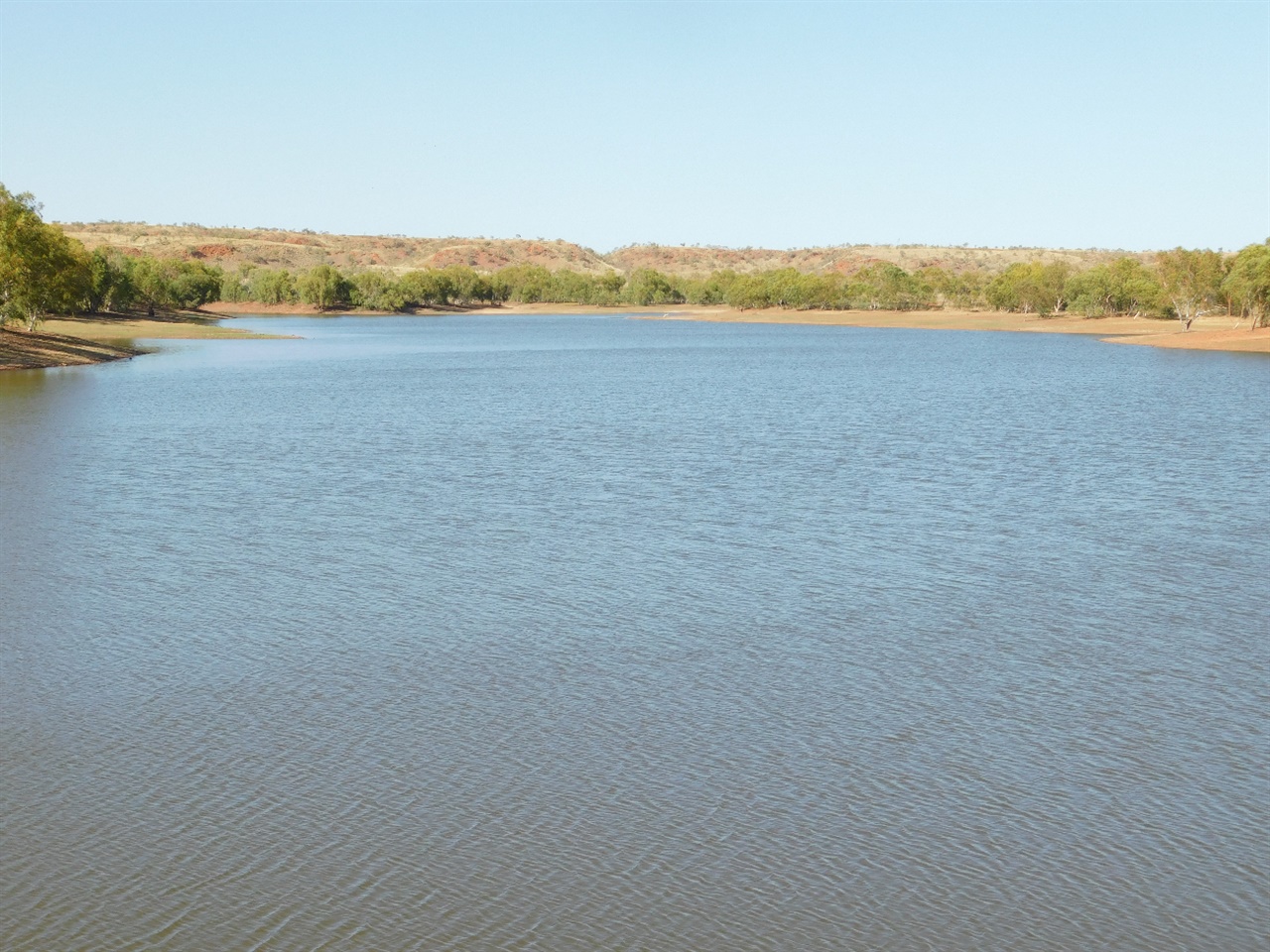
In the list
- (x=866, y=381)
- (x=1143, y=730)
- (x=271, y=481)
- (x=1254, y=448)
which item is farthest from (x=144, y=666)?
(x=866, y=381)

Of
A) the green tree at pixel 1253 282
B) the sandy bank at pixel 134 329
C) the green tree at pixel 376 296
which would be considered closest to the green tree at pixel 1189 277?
the green tree at pixel 1253 282

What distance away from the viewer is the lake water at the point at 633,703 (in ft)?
29.4

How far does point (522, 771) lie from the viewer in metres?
11.3

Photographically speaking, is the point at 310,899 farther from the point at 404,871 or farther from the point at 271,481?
the point at 271,481

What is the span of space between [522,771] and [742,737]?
2.10m

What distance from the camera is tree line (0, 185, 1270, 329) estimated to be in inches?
2635

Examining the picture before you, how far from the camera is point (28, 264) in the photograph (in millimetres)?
63562

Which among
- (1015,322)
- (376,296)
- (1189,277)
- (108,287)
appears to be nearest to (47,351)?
(108,287)

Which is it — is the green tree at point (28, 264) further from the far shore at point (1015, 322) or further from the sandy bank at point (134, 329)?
the far shore at point (1015, 322)

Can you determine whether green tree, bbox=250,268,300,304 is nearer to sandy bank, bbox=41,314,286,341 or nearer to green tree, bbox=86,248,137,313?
green tree, bbox=86,248,137,313

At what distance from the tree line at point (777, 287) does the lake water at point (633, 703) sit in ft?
129

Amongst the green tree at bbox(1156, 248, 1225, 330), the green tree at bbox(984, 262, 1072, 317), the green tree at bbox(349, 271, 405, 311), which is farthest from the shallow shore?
the green tree at bbox(984, 262, 1072, 317)

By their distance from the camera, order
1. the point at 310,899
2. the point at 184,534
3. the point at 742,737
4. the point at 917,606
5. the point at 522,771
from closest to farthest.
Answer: the point at 310,899 < the point at 522,771 < the point at 742,737 < the point at 917,606 < the point at 184,534

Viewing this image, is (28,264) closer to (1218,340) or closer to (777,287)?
(1218,340)
